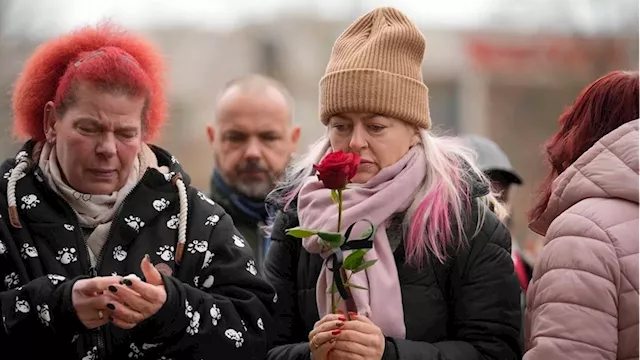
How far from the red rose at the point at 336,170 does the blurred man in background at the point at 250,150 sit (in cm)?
187

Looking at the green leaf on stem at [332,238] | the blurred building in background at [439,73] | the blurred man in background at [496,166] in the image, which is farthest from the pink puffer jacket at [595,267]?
the blurred building in background at [439,73]

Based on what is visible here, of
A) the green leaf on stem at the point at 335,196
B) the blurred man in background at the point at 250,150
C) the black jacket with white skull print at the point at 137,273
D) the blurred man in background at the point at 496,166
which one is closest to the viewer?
the black jacket with white skull print at the point at 137,273

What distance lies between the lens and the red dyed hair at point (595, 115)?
11.3 feet

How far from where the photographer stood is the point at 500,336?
3.50 metres

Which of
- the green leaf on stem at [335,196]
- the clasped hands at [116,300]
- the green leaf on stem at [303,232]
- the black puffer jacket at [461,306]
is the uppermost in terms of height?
the green leaf on stem at [335,196]

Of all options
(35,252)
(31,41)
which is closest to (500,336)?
(35,252)

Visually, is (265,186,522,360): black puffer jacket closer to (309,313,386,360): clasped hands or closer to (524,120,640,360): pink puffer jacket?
(309,313,386,360): clasped hands

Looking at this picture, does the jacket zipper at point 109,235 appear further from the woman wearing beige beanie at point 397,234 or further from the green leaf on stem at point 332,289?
the green leaf on stem at point 332,289

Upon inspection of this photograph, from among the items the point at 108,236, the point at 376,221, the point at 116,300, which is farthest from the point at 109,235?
the point at 376,221

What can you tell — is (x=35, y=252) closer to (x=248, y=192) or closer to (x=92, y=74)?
(x=92, y=74)

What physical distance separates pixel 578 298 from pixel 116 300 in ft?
4.10

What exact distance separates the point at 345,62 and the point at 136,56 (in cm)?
67

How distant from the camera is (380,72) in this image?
145 inches

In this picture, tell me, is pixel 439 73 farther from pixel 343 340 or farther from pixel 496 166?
pixel 343 340
